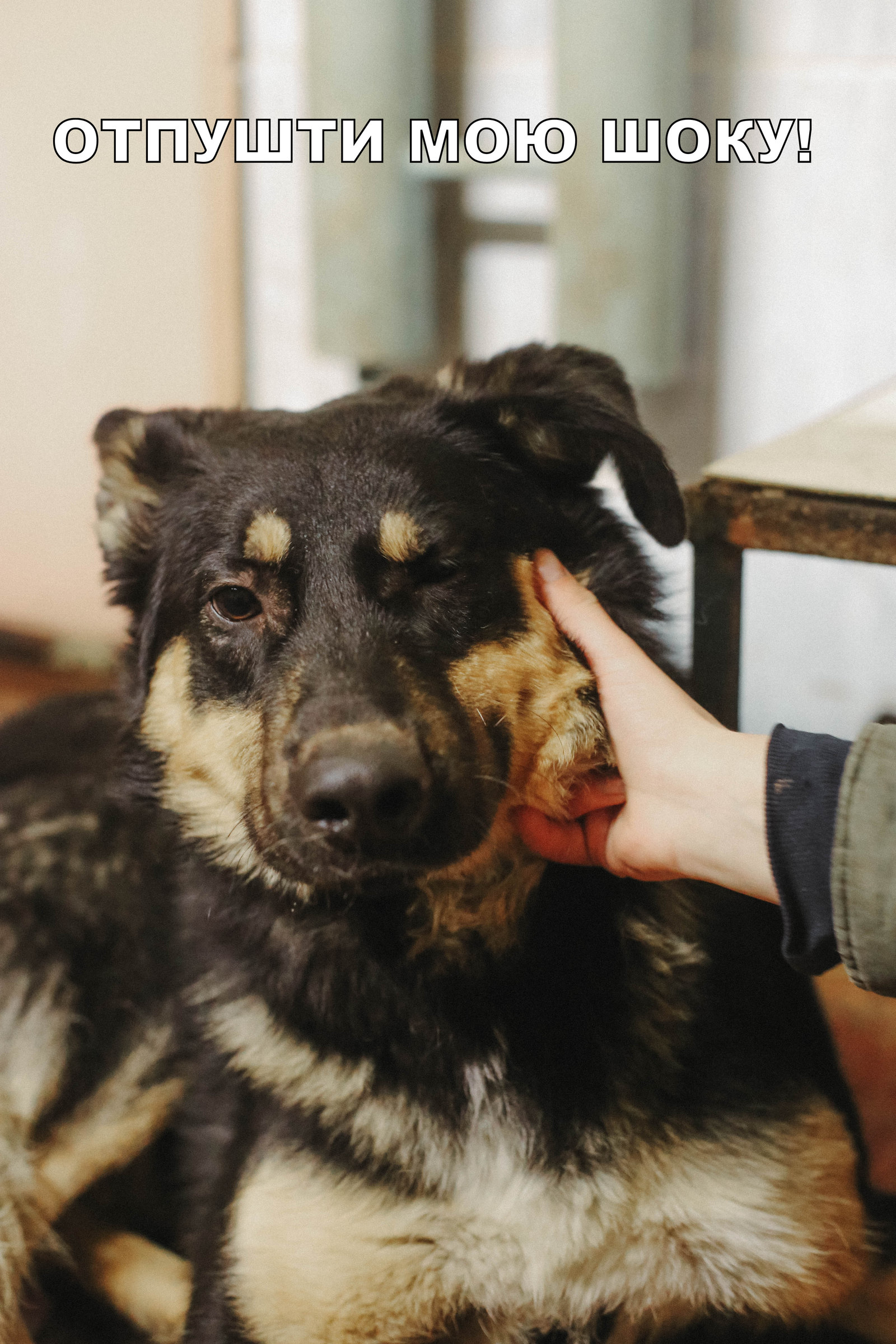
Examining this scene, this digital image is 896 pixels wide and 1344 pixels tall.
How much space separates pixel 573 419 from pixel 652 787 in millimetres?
507

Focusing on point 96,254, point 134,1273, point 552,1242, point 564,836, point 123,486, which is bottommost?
point 134,1273

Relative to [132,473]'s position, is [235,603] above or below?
below

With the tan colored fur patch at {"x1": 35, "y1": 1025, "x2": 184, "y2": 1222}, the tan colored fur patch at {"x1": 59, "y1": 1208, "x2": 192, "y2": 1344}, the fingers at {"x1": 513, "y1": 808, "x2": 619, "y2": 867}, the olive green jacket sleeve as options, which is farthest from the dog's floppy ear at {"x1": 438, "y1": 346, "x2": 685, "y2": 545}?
the tan colored fur patch at {"x1": 59, "y1": 1208, "x2": 192, "y2": 1344}

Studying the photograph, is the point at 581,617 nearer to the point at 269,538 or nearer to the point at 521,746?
the point at 521,746

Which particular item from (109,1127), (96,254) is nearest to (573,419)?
(109,1127)

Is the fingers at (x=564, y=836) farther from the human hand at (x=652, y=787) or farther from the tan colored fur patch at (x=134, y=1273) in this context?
the tan colored fur patch at (x=134, y=1273)

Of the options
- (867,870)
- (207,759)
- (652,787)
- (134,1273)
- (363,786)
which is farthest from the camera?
(134,1273)

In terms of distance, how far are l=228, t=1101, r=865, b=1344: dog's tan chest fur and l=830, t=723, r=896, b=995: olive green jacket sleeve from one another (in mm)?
468

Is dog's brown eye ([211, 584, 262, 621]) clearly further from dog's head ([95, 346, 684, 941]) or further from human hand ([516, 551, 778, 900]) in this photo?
human hand ([516, 551, 778, 900])

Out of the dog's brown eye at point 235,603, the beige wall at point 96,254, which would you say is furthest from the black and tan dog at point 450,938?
the beige wall at point 96,254

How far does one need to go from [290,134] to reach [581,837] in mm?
3003

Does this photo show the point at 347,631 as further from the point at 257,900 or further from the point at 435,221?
the point at 435,221

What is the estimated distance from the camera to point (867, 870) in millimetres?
1155

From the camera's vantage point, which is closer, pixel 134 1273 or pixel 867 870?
pixel 867 870
